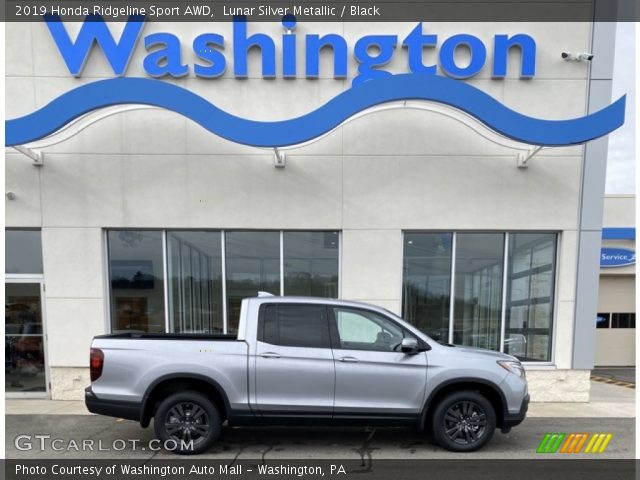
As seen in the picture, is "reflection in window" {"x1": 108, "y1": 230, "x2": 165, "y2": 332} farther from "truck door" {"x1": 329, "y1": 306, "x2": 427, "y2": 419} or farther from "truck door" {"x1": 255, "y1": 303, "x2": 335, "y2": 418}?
"truck door" {"x1": 329, "y1": 306, "x2": 427, "y2": 419}

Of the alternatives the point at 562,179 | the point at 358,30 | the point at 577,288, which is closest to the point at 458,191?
the point at 562,179

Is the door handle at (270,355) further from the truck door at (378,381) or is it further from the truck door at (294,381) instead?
the truck door at (378,381)

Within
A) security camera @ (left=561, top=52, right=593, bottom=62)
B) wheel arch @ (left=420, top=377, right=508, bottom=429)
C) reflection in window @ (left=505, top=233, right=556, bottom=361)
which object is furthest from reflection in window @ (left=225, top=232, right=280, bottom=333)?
security camera @ (left=561, top=52, right=593, bottom=62)

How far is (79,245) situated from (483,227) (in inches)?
304

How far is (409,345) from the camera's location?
4.24 metres

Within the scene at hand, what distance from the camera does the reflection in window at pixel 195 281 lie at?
7.08 meters

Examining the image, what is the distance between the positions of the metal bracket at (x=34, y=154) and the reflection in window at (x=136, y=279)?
1807 millimetres

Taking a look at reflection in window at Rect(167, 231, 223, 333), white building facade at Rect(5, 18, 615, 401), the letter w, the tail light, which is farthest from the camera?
reflection in window at Rect(167, 231, 223, 333)

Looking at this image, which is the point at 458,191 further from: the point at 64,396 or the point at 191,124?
the point at 64,396

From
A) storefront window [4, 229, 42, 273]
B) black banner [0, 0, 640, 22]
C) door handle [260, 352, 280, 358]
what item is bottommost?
door handle [260, 352, 280, 358]

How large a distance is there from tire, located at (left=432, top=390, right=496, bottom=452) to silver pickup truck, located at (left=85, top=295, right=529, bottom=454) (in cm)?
1

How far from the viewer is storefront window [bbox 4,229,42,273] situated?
6.97m

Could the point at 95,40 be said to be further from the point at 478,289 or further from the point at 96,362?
the point at 478,289
